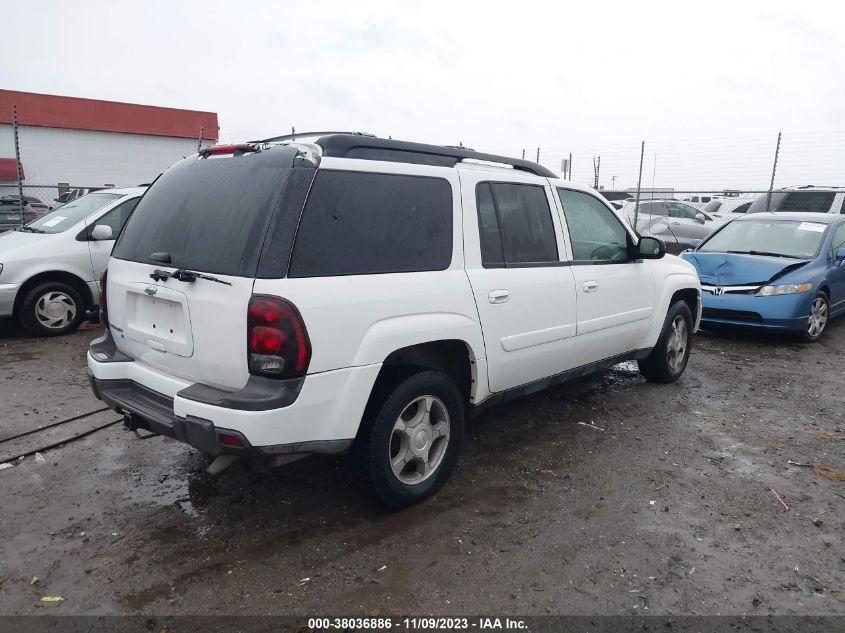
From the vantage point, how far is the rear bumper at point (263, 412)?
265cm

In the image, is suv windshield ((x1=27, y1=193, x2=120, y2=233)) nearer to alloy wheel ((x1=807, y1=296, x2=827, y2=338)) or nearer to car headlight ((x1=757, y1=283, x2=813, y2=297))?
car headlight ((x1=757, y1=283, x2=813, y2=297))

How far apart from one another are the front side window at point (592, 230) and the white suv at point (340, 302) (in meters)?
0.17

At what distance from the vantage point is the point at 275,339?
2.65 m

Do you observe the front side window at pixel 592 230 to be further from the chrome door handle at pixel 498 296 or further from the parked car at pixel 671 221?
the parked car at pixel 671 221

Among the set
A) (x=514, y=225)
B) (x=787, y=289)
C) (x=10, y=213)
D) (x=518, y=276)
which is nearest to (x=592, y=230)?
(x=514, y=225)

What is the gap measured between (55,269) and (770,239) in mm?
8761

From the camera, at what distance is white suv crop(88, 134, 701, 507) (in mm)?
2713

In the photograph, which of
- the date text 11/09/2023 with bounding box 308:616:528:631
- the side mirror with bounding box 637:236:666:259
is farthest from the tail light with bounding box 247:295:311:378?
the side mirror with bounding box 637:236:666:259

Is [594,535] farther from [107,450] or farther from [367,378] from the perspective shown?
[107,450]

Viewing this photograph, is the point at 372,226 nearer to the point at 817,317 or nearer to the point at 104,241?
the point at 104,241

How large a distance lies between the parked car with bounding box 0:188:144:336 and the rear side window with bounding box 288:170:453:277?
16.1 ft

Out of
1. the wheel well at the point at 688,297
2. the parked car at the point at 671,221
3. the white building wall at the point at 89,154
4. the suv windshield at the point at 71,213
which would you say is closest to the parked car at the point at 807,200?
the parked car at the point at 671,221

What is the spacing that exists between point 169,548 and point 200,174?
191 cm

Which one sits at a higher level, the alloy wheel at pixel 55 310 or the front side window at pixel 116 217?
the front side window at pixel 116 217
